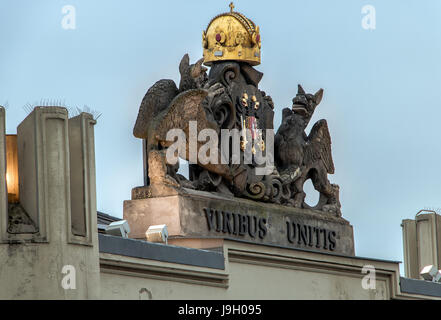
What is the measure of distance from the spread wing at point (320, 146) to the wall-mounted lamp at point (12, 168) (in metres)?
11.0

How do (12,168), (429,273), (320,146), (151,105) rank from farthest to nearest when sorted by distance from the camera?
(429,273) < (320,146) < (151,105) < (12,168)

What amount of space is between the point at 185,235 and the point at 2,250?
6.73m

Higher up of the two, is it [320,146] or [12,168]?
[320,146]

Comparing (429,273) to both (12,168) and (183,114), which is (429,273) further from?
(12,168)

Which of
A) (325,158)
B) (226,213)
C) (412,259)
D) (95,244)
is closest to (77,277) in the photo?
(95,244)

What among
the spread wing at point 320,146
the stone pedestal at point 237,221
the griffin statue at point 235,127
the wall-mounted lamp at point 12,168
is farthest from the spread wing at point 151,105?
the wall-mounted lamp at point 12,168

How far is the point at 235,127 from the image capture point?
106 feet

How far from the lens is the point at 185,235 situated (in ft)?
98.3

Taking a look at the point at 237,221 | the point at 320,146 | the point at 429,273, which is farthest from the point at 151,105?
the point at 429,273

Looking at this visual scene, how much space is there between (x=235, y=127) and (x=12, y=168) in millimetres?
8370

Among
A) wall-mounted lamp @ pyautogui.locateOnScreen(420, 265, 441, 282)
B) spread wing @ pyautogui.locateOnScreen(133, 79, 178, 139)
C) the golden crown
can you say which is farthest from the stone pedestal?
the golden crown

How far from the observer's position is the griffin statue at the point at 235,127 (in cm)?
3042

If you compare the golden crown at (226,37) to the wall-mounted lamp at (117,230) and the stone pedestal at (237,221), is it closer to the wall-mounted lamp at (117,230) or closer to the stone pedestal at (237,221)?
the stone pedestal at (237,221)
